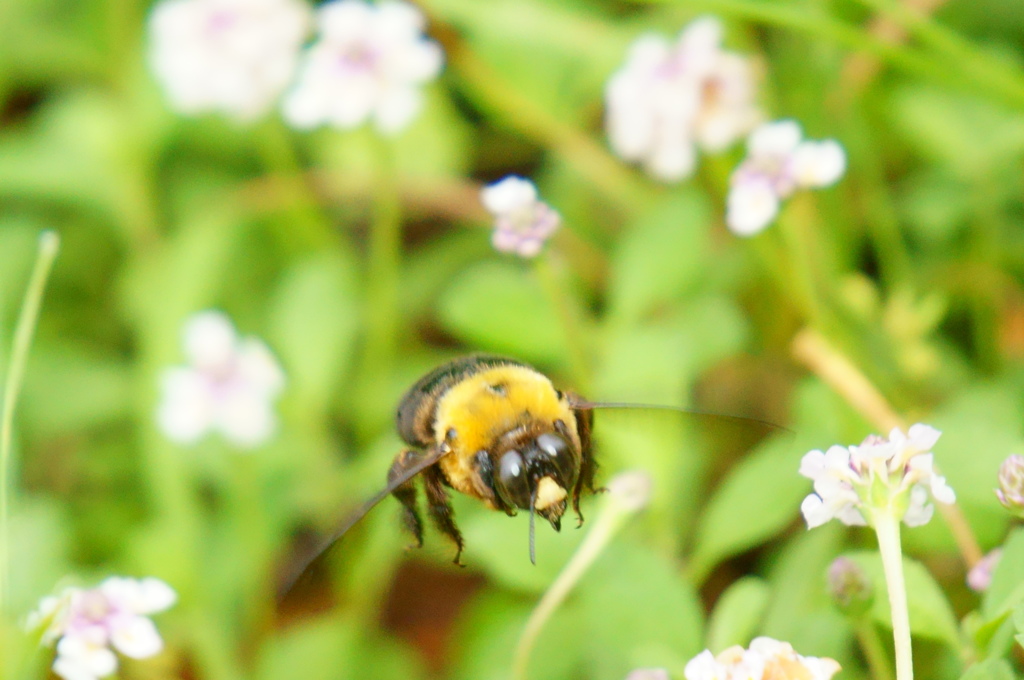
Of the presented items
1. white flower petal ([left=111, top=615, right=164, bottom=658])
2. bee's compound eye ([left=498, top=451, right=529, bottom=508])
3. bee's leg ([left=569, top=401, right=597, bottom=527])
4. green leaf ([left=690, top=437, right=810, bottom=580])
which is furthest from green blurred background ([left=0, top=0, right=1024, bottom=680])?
white flower petal ([left=111, top=615, right=164, bottom=658])

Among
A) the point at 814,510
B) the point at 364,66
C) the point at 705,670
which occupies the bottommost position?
the point at 705,670

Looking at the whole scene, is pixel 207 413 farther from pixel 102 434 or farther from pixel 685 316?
pixel 685 316

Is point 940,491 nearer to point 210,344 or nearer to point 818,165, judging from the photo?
point 818,165

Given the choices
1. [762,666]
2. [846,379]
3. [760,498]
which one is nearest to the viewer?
[762,666]

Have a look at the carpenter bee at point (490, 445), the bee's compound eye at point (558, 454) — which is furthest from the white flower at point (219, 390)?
the bee's compound eye at point (558, 454)

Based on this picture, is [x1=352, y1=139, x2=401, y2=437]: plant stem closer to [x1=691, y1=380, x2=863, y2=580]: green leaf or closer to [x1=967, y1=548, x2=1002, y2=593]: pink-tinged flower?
[x1=691, y1=380, x2=863, y2=580]: green leaf

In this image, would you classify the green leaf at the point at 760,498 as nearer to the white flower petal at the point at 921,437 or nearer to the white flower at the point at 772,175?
the white flower at the point at 772,175

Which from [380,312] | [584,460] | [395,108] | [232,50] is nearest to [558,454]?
[584,460]
